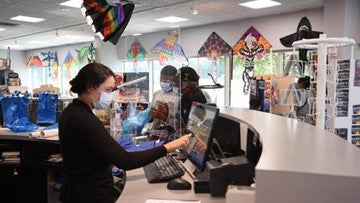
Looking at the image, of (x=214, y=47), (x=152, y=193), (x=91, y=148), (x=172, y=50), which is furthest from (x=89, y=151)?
(x=214, y=47)

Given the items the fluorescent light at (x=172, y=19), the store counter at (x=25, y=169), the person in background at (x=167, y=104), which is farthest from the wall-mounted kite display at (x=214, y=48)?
the store counter at (x=25, y=169)

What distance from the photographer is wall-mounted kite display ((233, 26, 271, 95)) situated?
22.8 feet

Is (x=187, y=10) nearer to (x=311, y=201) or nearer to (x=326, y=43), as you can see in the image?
(x=326, y=43)

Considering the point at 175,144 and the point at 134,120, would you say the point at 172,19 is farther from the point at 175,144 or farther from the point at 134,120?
the point at 175,144

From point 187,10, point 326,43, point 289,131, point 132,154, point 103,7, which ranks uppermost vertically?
point 187,10

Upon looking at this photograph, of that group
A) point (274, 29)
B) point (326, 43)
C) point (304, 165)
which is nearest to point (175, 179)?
point (304, 165)

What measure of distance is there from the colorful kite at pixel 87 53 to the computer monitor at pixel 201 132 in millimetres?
8736

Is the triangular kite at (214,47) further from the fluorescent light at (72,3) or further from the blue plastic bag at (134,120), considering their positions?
the blue plastic bag at (134,120)

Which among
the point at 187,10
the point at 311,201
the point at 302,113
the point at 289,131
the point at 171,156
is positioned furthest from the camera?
the point at 187,10

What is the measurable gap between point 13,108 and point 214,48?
537cm

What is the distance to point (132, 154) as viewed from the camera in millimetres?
1495

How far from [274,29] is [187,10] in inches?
73.9

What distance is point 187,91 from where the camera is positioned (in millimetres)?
2512

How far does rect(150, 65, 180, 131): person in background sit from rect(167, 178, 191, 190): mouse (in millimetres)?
931
